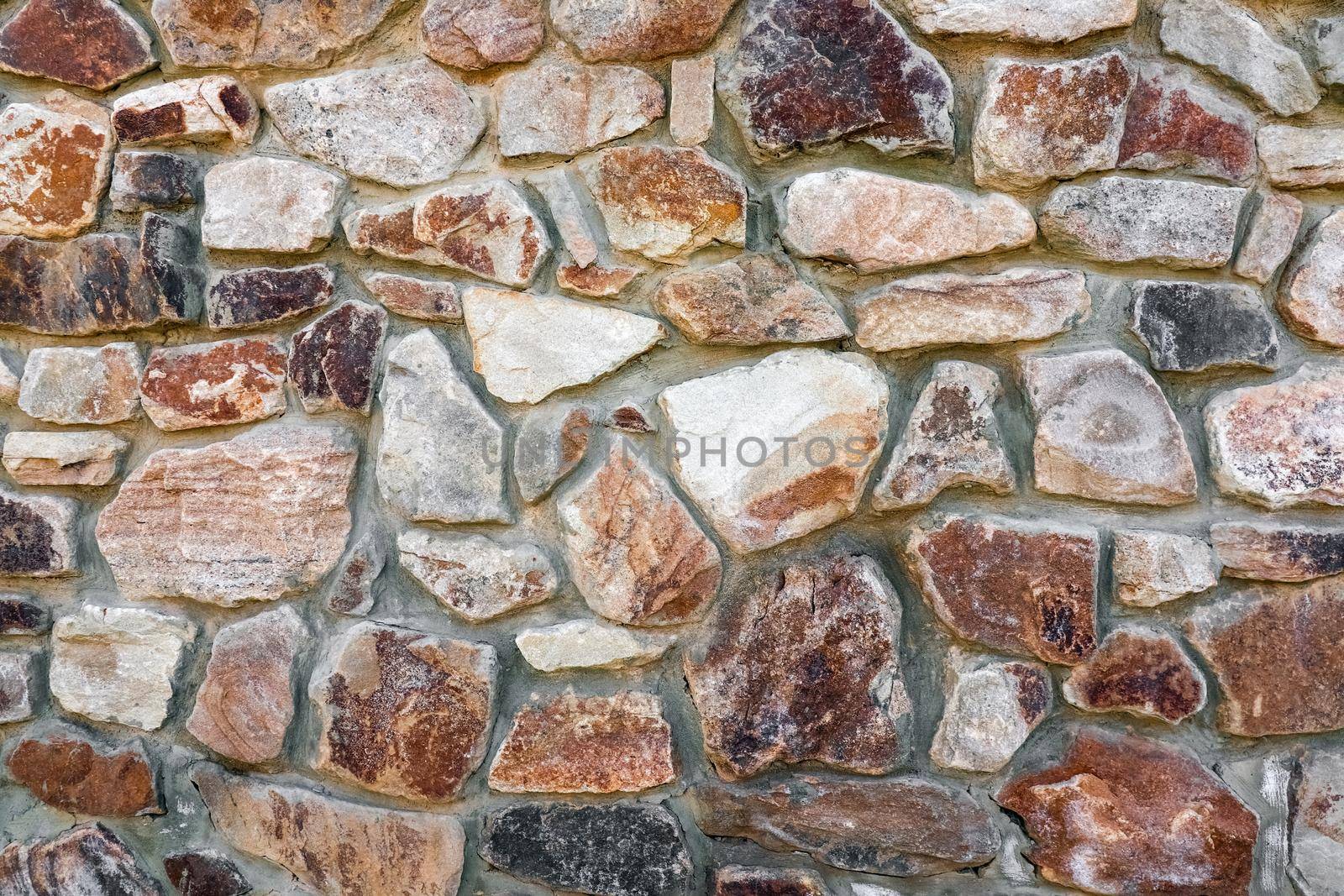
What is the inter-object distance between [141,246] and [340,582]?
1.76 ft

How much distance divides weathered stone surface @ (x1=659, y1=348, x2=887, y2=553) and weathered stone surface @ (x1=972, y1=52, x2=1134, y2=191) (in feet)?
1.01

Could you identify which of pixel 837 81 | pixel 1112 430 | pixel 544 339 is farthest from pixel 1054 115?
pixel 544 339

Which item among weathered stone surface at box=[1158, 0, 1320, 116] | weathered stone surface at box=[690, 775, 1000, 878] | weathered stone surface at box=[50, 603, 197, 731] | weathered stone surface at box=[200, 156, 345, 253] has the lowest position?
weathered stone surface at box=[690, 775, 1000, 878]

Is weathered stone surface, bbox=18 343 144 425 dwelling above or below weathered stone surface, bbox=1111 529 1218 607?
above

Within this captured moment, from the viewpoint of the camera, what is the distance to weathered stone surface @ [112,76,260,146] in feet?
4.05

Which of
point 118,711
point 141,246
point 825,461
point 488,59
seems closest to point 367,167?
point 488,59

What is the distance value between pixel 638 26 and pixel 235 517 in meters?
0.83

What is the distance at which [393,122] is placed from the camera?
1201 mm

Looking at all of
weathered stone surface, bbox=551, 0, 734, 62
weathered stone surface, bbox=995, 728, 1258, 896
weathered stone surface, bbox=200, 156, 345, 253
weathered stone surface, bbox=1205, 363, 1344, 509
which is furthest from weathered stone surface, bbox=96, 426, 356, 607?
weathered stone surface, bbox=1205, 363, 1344, 509

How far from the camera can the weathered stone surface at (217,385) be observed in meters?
1.23

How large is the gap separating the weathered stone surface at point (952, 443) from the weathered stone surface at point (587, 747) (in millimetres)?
423

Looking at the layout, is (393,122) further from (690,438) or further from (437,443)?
(690,438)

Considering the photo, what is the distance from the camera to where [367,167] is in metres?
1.21

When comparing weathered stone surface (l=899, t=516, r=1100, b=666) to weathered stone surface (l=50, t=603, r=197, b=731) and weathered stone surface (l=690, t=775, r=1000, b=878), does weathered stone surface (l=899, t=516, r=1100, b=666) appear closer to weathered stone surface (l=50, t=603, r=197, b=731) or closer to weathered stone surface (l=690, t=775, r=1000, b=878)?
weathered stone surface (l=690, t=775, r=1000, b=878)
